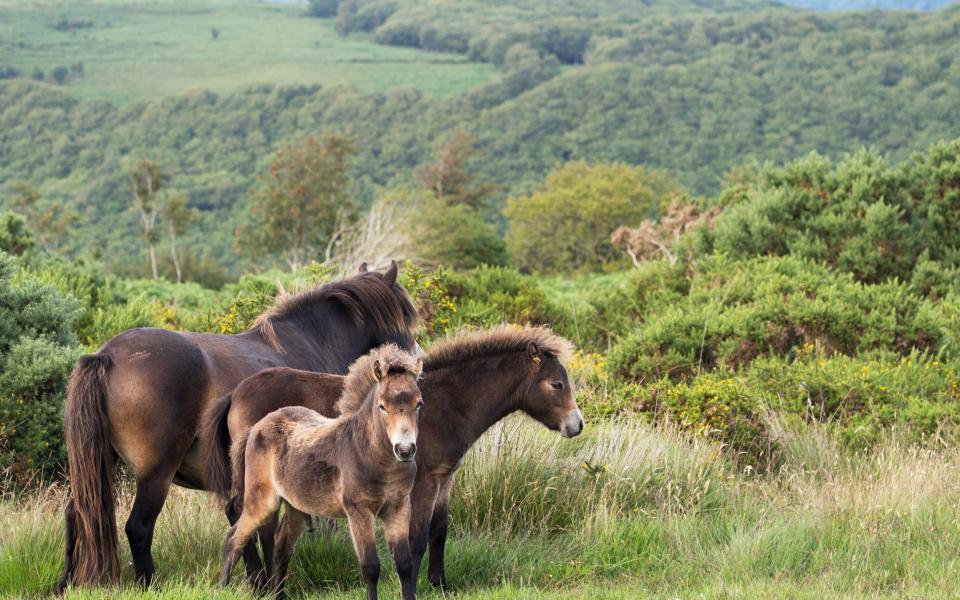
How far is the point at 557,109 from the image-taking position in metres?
98.7

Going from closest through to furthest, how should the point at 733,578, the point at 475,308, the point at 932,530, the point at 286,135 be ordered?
1. the point at 733,578
2. the point at 932,530
3. the point at 475,308
4. the point at 286,135

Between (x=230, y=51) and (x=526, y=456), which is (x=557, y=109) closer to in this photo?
(x=230, y=51)

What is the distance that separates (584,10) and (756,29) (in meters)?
52.9

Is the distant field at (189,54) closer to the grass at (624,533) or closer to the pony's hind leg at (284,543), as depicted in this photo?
the grass at (624,533)

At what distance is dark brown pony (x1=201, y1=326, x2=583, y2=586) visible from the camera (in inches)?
243

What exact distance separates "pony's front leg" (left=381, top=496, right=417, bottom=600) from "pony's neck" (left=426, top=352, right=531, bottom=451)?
899 millimetres

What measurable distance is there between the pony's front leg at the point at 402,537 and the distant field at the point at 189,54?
106 meters

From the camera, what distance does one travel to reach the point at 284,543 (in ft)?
19.9

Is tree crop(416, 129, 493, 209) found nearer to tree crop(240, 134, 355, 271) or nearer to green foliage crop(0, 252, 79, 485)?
tree crop(240, 134, 355, 271)

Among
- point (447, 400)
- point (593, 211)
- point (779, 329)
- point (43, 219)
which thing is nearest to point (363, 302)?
point (447, 400)

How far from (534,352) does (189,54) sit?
13078 centimetres

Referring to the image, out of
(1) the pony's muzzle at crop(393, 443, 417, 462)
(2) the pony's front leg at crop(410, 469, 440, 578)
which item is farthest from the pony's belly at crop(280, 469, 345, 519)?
(1) the pony's muzzle at crop(393, 443, 417, 462)

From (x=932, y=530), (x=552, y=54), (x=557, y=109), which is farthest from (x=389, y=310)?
(x=552, y=54)

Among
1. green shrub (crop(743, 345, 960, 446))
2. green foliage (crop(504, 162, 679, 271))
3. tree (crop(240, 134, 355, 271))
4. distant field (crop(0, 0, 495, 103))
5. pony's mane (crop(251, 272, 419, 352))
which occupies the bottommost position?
distant field (crop(0, 0, 495, 103))
